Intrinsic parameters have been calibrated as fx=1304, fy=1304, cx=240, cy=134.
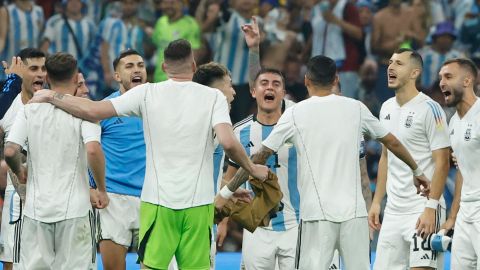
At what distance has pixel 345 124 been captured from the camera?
10.2 metres

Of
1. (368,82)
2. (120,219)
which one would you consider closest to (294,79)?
(368,82)

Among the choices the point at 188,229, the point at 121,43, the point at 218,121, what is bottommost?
the point at 188,229

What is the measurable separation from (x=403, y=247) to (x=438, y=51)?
22.4ft

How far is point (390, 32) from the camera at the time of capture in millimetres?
18078

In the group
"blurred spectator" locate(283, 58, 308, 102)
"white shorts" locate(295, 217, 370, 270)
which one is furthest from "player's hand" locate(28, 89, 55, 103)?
"blurred spectator" locate(283, 58, 308, 102)

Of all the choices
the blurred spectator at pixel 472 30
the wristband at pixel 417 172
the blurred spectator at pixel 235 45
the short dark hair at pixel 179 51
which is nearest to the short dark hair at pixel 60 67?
the short dark hair at pixel 179 51

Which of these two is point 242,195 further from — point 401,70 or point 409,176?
point 401,70

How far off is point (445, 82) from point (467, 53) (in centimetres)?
711

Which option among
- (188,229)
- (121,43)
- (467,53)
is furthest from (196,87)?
(467,53)

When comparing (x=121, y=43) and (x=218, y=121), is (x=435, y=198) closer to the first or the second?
(x=218, y=121)

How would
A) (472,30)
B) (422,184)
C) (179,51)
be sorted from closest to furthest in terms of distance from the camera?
(179,51)
(422,184)
(472,30)

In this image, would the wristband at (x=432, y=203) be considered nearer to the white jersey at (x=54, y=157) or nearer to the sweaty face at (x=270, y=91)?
the sweaty face at (x=270, y=91)

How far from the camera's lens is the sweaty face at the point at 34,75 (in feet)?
39.1

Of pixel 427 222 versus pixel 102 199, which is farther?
pixel 427 222
